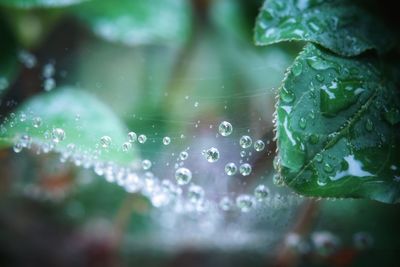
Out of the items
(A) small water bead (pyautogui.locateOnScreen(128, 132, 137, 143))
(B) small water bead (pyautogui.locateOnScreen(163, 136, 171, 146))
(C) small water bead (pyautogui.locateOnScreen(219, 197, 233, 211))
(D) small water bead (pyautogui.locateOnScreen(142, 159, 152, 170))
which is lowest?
(C) small water bead (pyautogui.locateOnScreen(219, 197, 233, 211))

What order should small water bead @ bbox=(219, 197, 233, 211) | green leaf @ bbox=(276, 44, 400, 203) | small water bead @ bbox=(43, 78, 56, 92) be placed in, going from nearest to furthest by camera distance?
green leaf @ bbox=(276, 44, 400, 203), small water bead @ bbox=(219, 197, 233, 211), small water bead @ bbox=(43, 78, 56, 92)

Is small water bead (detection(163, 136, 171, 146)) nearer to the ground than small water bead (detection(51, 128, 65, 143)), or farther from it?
farther from it

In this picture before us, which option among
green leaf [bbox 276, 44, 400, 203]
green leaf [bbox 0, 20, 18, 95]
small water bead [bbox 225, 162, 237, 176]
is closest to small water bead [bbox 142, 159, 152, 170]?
small water bead [bbox 225, 162, 237, 176]

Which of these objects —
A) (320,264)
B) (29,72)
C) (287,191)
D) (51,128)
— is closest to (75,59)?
(29,72)

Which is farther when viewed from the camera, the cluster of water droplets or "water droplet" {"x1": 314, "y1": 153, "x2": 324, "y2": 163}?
the cluster of water droplets

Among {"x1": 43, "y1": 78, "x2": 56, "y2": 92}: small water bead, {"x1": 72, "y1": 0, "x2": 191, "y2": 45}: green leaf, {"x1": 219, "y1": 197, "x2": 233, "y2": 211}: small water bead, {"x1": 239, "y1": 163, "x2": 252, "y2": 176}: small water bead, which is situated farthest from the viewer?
{"x1": 72, "y1": 0, "x2": 191, "y2": 45}: green leaf

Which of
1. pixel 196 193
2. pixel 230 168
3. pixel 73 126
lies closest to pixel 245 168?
pixel 230 168

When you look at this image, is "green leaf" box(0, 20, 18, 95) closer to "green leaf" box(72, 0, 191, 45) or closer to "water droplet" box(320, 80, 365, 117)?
"green leaf" box(72, 0, 191, 45)
